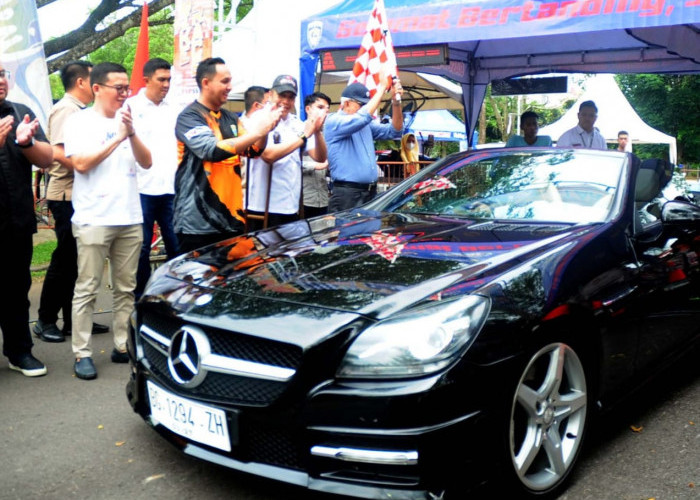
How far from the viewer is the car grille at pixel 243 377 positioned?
7.48 ft

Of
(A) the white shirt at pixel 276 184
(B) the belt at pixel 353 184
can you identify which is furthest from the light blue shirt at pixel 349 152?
(A) the white shirt at pixel 276 184

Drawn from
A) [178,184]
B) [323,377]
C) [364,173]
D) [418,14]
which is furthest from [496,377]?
[418,14]

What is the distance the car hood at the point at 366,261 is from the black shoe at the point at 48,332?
2.13m

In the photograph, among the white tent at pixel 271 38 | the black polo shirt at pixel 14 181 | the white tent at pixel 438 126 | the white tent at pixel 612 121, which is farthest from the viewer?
the white tent at pixel 438 126

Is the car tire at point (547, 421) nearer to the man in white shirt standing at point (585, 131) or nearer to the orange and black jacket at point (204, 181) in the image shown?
the orange and black jacket at point (204, 181)

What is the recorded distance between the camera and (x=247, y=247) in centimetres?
331

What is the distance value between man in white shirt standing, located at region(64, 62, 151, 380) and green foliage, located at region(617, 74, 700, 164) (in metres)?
39.2

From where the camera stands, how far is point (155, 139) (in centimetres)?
536

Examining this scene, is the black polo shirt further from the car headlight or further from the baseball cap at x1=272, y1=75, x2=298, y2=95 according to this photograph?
the car headlight

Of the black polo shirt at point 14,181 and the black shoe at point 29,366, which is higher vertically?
the black polo shirt at point 14,181

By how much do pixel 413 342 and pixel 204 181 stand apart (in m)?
2.35

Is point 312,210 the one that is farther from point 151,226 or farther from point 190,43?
point 190,43

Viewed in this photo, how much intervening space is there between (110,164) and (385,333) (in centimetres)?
246

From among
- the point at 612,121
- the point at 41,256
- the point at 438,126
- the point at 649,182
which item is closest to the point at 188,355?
the point at 649,182
